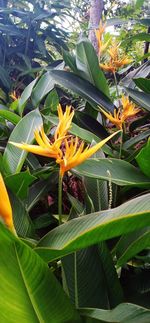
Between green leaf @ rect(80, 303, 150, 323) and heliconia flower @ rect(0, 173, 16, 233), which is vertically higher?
heliconia flower @ rect(0, 173, 16, 233)

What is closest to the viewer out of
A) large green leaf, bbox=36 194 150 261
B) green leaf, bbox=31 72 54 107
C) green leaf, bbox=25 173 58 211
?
large green leaf, bbox=36 194 150 261

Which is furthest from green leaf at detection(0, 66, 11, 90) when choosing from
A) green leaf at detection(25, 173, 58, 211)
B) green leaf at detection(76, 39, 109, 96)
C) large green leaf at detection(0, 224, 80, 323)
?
large green leaf at detection(0, 224, 80, 323)

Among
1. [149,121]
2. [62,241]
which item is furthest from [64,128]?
[149,121]

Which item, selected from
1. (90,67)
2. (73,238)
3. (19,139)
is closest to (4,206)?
(73,238)

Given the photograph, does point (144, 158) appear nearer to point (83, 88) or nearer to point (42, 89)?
point (83, 88)

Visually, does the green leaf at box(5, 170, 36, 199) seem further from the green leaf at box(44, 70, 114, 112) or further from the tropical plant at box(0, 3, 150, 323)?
the green leaf at box(44, 70, 114, 112)

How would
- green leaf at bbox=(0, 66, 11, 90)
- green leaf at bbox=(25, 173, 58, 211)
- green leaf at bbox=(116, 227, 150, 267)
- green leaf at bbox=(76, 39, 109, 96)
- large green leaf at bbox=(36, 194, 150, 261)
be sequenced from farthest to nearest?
1. green leaf at bbox=(0, 66, 11, 90)
2. green leaf at bbox=(76, 39, 109, 96)
3. green leaf at bbox=(25, 173, 58, 211)
4. green leaf at bbox=(116, 227, 150, 267)
5. large green leaf at bbox=(36, 194, 150, 261)
